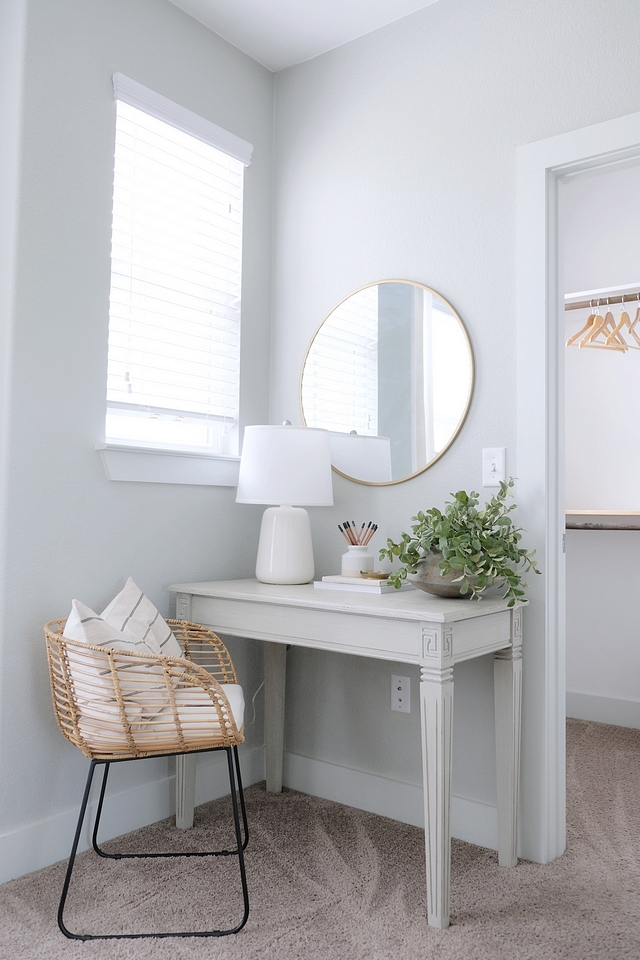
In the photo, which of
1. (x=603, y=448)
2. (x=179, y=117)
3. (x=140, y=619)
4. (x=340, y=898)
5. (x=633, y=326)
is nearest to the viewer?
(x=340, y=898)

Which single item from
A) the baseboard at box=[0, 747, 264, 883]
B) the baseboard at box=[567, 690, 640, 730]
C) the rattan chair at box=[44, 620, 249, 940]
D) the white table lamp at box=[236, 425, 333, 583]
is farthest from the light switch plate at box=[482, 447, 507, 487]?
the baseboard at box=[567, 690, 640, 730]

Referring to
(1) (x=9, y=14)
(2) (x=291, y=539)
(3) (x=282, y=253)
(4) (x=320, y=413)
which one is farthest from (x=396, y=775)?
(1) (x=9, y=14)

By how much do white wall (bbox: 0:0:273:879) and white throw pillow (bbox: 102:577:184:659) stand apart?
13 centimetres

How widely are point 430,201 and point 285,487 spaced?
3.38ft

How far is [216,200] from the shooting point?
8.52ft

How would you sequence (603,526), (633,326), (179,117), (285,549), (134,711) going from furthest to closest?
1. (633,326)
2. (603,526)
3. (179,117)
4. (285,549)
5. (134,711)

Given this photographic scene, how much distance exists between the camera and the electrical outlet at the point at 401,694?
7.76ft

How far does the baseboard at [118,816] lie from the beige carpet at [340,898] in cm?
4

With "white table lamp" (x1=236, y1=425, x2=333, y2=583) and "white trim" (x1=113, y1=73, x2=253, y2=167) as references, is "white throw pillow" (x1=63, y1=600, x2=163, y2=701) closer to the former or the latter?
"white table lamp" (x1=236, y1=425, x2=333, y2=583)

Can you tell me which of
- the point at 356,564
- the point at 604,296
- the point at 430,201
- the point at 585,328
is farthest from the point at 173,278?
the point at 604,296

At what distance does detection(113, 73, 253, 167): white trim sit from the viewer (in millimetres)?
2258

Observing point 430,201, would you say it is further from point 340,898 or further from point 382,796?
point 340,898

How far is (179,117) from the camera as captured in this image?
243 centimetres

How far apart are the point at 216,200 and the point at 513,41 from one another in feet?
3.51
